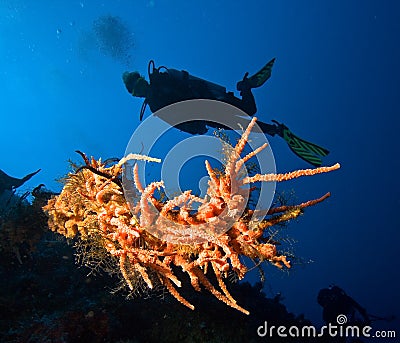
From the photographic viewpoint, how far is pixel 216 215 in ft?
8.17

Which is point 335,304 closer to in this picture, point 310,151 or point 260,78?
point 260,78

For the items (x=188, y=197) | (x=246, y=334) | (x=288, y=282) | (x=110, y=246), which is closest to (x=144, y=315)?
(x=246, y=334)

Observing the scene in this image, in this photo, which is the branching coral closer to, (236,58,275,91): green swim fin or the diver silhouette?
(236,58,275,91): green swim fin

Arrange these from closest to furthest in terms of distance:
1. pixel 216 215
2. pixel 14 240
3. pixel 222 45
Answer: pixel 216 215 < pixel 14 240 < pixel 222 45

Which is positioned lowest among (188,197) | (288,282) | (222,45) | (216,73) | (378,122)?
(188,197)

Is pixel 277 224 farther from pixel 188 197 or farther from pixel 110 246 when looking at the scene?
pixel 110 246

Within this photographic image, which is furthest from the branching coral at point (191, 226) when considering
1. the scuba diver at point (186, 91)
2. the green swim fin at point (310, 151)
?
the scuba diver at point (186, 91)

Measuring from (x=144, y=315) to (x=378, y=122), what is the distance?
11194 cm

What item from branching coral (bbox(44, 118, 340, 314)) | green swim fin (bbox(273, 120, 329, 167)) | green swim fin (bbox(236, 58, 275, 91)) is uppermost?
green swim fin (bbox(236, 58, 275, 91))

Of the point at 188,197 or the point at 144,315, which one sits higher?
the point at 188,197

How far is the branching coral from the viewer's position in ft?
7.98

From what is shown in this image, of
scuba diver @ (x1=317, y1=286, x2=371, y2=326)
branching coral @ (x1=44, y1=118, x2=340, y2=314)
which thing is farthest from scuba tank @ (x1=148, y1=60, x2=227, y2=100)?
scuba diver @ (x1=317, y1=286, x2=371, y2=326)

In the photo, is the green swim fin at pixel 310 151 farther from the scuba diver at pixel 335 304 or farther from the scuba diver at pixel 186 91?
the scuba diver at pixel 335 304

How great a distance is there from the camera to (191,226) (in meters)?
2.55
